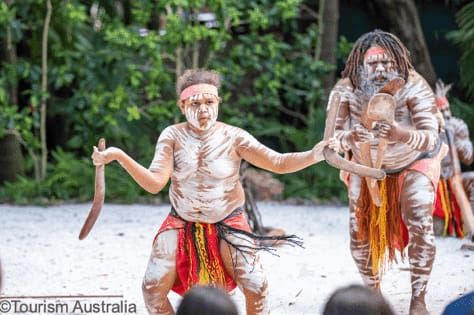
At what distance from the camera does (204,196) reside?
350cm

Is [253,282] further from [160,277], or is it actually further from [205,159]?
[205,159]

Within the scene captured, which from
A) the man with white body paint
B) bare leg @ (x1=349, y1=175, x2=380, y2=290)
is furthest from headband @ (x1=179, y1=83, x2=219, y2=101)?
bare leg @ (x1=349, y1=175, x2=380, y2=290)

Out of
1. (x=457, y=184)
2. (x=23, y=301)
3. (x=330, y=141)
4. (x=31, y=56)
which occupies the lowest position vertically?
(x=23, y=301)

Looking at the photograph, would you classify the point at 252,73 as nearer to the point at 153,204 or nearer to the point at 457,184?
the point at 153,204

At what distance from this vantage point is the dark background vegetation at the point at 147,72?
836 centimetres

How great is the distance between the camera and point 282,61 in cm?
906

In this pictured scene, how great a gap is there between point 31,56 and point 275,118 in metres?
2.69

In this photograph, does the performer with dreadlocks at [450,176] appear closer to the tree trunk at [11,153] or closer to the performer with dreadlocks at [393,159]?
the performer with dreadlocks at [393,159]

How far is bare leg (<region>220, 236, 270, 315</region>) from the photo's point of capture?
11.2 ft

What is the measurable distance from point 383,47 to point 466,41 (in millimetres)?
4879

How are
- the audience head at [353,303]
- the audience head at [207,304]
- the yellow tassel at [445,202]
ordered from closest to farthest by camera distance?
the audience head at [353,303] < the audience head at [207,304] < the yellow tassel at [445,202]

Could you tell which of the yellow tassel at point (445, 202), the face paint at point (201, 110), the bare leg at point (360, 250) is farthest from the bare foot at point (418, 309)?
the yellow tassel at point (445, 202)

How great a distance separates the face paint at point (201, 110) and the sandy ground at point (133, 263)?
3.27ft

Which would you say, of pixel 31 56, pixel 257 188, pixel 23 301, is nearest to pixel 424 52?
pixel 257 188
